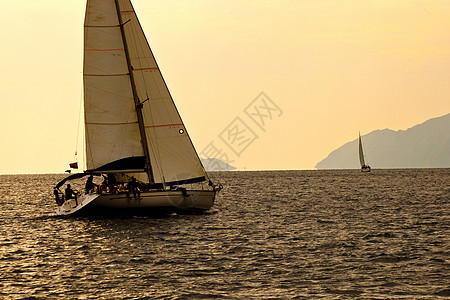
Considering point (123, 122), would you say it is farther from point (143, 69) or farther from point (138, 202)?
point (138, 202)

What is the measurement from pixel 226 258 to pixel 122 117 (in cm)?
1958

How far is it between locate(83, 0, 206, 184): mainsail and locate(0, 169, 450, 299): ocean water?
3.78 metres

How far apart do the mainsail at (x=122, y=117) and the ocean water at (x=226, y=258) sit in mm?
3785

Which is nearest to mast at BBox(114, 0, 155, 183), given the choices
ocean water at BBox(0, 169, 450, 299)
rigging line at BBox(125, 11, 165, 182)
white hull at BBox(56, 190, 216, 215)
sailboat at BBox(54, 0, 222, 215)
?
sailboat at BBox(54, 0, 222, 215)

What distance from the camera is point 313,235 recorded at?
40.1 meters

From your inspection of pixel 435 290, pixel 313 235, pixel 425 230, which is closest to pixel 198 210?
pixel 313 235

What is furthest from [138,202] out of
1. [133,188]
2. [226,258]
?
[226,258]

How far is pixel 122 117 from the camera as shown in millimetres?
47875

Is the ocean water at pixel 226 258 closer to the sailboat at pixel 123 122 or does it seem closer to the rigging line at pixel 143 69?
the sailboat at pixel 123 122

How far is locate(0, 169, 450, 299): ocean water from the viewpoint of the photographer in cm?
2411

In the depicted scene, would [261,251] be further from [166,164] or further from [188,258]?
[166,164]

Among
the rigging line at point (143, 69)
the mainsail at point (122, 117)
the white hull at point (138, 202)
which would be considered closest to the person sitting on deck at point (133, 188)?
the white hull at point (138, 202)

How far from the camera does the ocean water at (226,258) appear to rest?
24109mm

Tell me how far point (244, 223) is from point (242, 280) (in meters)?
22.4
